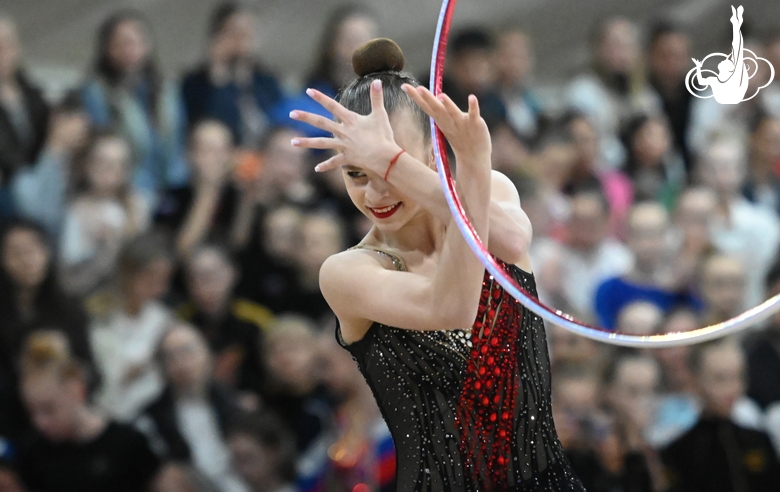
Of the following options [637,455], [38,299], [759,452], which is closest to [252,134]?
[38,299]

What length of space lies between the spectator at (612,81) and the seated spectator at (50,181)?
2533mm

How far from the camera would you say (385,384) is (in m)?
2.50

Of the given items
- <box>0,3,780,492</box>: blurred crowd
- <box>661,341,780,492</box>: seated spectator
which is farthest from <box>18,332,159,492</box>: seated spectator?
<box>661,341,780,492</box>: seated spectator

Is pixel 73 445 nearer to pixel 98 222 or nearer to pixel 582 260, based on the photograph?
pixel 98 222

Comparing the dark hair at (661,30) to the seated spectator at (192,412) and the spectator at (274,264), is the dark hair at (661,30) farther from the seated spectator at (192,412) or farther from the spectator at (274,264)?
the seated spectator at (192,412)

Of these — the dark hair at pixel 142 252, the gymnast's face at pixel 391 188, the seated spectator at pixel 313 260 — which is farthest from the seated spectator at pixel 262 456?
the gymnast's face at pixel 391 188

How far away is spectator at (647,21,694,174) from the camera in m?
5.06

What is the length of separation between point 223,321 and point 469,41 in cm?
183

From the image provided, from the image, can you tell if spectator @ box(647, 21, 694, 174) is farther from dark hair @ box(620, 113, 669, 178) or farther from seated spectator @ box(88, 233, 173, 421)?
seated spectator @ box(88, 233, 173, 421)

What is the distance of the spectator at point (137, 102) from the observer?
5.26m

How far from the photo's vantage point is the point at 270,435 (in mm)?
4520

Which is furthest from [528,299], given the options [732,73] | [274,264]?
[274,264]

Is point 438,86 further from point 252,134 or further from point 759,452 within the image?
point 252,134

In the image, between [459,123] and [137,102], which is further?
[137,102]
